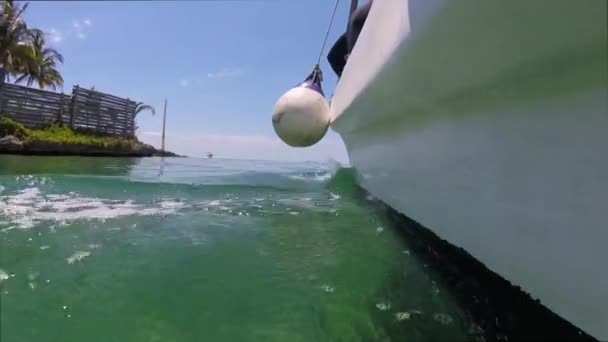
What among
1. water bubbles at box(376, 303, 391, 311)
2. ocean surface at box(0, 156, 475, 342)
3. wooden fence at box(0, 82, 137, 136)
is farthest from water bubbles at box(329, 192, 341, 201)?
wooden fence at box(0, 82, 137, 136)

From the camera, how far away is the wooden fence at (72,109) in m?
12.2

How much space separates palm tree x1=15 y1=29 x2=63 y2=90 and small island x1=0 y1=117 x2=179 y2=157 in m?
4.77

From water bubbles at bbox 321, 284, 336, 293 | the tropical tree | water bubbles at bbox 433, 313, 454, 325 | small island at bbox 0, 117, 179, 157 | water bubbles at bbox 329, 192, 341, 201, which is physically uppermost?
the tropical tree

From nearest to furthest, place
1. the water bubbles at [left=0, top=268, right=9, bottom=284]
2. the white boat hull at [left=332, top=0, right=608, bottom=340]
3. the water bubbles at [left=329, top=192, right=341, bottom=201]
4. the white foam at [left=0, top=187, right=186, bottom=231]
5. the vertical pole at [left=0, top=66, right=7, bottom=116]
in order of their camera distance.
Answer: the white boat hull at [left=332, top=0, right=608, bottom=340]
the water bubbles at [left=0, top=268, right=9, bottom=284]
the white foam at [left=0, top=187, right=186, bottom=231]
the water bubbles at [left=329, top=192, right=341, bottom=201]
the vertical pole at [left=0, top=66, right=7, bottom=116]

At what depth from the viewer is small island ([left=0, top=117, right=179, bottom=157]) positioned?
10.8m

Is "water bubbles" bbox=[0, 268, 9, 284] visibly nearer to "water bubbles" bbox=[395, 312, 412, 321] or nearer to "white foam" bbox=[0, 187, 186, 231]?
"white foam" bbox=[0, 187, 186, 231]

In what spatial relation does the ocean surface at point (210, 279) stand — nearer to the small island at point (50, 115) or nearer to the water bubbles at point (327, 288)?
the water bubbles at point (327, 288)

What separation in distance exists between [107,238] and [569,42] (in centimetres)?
204

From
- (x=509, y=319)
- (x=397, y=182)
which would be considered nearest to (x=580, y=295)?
(x=509, y=319)

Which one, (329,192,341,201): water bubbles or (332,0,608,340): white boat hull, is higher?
(332,0,608,340): white boat hull

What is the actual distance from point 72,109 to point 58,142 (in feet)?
8.28

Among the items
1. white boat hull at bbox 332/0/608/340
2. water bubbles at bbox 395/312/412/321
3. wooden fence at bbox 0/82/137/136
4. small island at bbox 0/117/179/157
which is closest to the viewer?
white boat hull at bbox 332/0/608/340

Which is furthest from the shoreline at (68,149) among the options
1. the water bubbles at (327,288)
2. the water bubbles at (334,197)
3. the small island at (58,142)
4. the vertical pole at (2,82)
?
the water bubbles at (327,288)

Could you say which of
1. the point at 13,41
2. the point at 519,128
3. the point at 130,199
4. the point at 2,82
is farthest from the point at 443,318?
the point at 13,41
